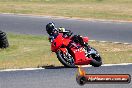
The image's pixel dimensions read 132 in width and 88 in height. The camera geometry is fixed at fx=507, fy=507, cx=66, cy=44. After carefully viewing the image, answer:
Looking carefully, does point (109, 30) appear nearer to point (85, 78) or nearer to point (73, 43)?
point (73, 43)

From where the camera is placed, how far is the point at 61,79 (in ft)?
39.2

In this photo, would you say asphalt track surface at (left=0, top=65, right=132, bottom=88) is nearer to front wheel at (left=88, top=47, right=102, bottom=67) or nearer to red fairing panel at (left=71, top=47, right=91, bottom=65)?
front wheel at (left=88, top=47, right=102, bottom=67)

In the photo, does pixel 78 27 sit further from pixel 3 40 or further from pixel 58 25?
pixel 3 40

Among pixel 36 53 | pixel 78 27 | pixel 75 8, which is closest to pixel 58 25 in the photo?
pixel 78 27

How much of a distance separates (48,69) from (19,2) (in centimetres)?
2388

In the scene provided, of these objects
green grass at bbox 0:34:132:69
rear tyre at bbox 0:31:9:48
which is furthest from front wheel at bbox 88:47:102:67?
rear tyre at bbox 0:31:9:48

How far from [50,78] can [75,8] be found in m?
20.8

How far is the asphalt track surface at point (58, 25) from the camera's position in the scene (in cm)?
1147

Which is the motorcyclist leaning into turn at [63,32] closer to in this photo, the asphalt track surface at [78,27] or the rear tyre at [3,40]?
the rear tyre at [3,40]

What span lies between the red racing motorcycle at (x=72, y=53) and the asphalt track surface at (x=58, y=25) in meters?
0.26

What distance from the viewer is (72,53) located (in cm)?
1351

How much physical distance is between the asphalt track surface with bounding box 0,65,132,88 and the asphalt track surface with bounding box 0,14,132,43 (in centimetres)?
840

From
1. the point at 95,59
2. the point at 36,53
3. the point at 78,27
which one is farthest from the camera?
the point at 78,27

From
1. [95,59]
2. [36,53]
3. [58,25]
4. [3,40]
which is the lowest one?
[58,25]
